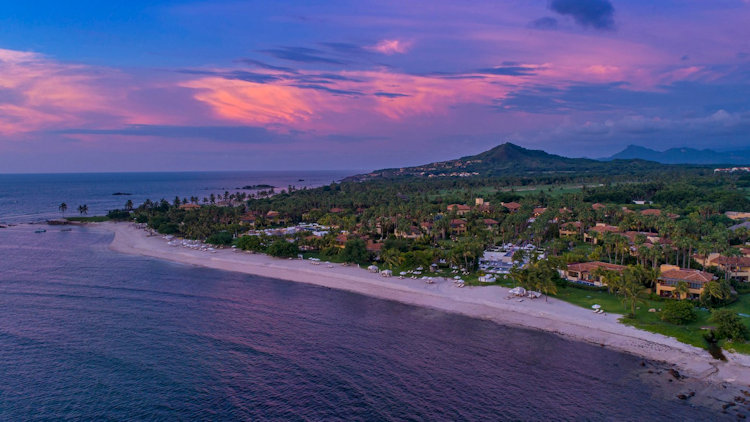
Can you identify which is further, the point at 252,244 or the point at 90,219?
the point at 90,219

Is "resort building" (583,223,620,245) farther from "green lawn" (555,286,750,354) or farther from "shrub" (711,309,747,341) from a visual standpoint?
"shrub" (711,309,747,341)

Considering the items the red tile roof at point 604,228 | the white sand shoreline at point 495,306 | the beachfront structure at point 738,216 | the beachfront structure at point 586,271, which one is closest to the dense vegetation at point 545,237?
the red tile roof at point 604,228

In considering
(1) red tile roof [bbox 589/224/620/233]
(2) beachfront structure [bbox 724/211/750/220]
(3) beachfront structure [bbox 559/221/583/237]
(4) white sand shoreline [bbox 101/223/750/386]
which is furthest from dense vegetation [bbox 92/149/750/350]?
(4) white sand shoreline [bbox 101/223/750/386]

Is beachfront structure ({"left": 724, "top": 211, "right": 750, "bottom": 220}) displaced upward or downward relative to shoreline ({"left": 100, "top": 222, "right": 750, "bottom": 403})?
upward

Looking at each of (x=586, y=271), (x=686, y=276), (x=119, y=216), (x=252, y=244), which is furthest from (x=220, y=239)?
(x=686, y=276)

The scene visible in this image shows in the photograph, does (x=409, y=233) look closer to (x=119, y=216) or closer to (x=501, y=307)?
(x=501, y=307)

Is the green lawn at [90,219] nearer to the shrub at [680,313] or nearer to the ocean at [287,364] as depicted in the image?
the ocean at [287,364]
